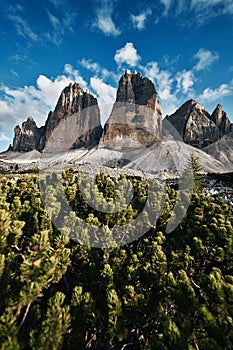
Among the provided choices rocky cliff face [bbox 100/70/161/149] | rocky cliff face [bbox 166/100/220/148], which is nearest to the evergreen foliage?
rocky cliff face [bbox 100/70/161/149]

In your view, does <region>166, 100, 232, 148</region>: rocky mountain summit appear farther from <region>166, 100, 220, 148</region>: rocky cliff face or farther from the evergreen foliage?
the evergreen foliage

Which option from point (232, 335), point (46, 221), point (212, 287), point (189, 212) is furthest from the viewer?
point (189, 212)

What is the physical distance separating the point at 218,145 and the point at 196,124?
1150 inches

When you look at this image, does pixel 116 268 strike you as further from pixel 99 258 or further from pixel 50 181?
pixel 50 181

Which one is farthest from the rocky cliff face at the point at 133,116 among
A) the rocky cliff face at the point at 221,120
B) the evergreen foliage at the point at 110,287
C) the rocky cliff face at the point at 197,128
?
the evergreen foliage at the point at 110,287

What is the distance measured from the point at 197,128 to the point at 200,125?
4733mm

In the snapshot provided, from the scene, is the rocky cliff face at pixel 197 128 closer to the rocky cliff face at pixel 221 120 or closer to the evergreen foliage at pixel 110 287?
the rocky cliff face at pixel 221 120

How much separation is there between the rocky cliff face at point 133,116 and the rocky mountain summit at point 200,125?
1002 inches

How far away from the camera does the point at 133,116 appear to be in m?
188

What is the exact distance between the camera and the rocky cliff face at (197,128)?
181 m

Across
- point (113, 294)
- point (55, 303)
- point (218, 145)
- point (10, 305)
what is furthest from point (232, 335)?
point (218, 145)

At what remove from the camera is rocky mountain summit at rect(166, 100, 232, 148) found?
181m

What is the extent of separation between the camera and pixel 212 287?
11.9ft

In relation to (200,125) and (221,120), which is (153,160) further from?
(221,120)
